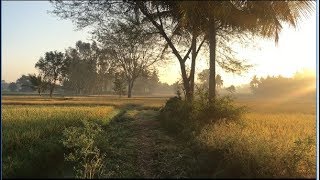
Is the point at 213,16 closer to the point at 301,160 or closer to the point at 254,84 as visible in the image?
the point at 301,160

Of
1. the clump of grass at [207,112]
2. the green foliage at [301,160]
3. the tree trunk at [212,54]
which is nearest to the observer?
the green foliage at [301,160]

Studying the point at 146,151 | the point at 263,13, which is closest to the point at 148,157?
the point at 146,151

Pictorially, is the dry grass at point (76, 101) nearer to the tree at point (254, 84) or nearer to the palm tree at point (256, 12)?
the palm tree at point (256, 12)

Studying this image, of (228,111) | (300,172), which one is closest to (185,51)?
(228,111)

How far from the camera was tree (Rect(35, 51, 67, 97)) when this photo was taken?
188ft

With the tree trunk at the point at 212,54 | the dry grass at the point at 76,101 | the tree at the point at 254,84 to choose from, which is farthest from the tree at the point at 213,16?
the tree at the point at 254,84

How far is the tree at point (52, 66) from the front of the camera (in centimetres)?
5716

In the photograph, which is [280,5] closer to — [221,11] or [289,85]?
[221,11]

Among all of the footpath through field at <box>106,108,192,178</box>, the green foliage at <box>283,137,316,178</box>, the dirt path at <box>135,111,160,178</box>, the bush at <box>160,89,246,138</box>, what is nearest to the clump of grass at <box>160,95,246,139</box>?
the bush at <box>160,89,246,138</box>

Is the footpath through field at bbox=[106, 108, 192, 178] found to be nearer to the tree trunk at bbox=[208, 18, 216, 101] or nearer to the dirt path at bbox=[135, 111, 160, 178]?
the dirt path at bbox=[135, 111, 160, 178]

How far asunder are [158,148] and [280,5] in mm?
6687

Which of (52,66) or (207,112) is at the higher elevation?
(52,66)

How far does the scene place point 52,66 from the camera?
60.5 m

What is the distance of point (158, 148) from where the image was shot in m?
14.5
